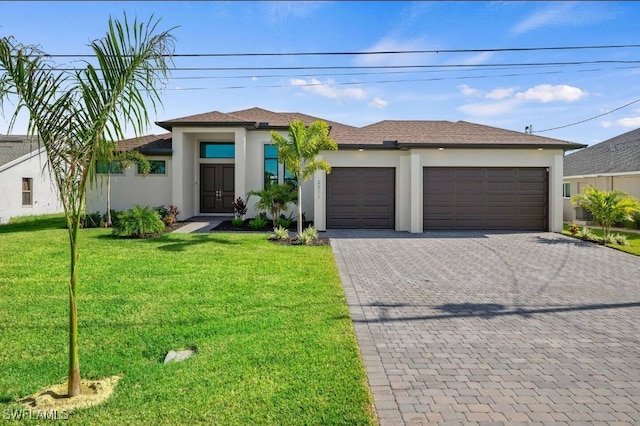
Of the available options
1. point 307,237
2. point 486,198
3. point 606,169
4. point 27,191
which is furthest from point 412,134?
point 27,191

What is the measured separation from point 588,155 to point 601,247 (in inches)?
678

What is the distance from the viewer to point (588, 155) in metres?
26.5

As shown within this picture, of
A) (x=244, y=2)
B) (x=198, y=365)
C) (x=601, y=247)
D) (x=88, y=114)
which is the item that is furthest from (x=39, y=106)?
(x=601, y=247)

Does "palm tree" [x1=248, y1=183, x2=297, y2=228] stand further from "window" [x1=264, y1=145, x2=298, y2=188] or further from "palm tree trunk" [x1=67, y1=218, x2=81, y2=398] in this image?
"palm tree trunk" [x1=67, y1=218, x2=81, y2=398]

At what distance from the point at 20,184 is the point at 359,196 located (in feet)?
58.2

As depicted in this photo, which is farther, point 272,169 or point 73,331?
point 272,169

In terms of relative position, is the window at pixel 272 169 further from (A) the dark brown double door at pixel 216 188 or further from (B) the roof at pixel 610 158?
(B) the roof at pixel 610 158

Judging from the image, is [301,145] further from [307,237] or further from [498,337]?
[498,337]

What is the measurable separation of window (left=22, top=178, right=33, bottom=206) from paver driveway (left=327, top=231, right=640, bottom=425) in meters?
19.4

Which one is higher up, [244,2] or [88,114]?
[244,2]

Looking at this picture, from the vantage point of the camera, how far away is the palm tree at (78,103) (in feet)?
11.0

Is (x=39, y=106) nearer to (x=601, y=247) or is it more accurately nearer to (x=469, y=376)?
(x=469, y=376)

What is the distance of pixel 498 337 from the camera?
503 centimetres

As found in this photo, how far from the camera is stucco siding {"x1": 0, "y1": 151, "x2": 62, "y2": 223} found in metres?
19.2
